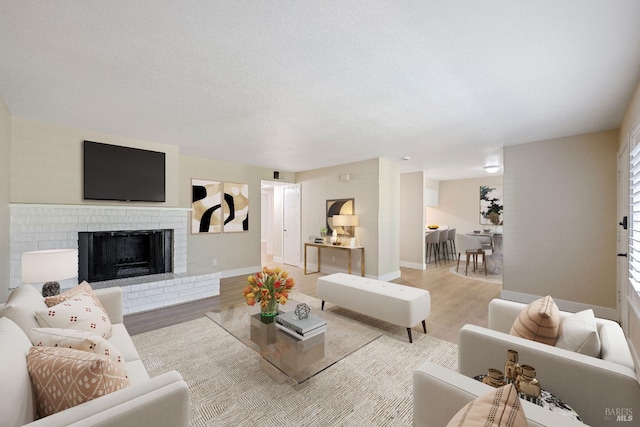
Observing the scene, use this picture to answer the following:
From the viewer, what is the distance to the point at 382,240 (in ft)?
17.1

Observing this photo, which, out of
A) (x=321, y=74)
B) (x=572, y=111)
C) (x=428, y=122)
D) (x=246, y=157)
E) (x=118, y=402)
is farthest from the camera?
(x=246, y=157)

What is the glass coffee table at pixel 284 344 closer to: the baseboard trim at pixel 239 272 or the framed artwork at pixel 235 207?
the baseboard trim at pixel 239 272

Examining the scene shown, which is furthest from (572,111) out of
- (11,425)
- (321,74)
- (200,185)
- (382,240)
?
(200,185)

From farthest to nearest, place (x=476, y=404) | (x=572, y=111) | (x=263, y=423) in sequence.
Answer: (x=572, y=111), (x=263, y=423), (x=476, y=404)

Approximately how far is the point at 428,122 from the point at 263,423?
10.7 ft

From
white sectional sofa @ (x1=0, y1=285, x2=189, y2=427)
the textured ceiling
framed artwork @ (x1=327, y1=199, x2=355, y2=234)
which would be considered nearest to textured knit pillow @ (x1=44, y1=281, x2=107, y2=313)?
white sectional sofa @ (x1=0, y1=285, x2=189, y2=427)

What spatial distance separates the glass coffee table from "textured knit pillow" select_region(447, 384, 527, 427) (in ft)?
3.65

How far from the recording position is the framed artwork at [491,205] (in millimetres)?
7348

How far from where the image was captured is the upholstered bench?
2680 millimetres

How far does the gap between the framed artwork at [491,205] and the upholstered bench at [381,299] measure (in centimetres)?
565

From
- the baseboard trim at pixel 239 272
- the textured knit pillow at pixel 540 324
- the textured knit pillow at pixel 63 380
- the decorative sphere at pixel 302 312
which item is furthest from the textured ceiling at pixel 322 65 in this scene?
the baseboard trim at pixel 239 272

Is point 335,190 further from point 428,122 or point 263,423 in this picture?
point 263,423

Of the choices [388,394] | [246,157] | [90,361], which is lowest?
[388,394]

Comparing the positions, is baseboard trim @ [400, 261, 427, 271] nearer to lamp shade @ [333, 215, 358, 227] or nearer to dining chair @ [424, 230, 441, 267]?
dining chair @ [424, 230, 441, 267]
